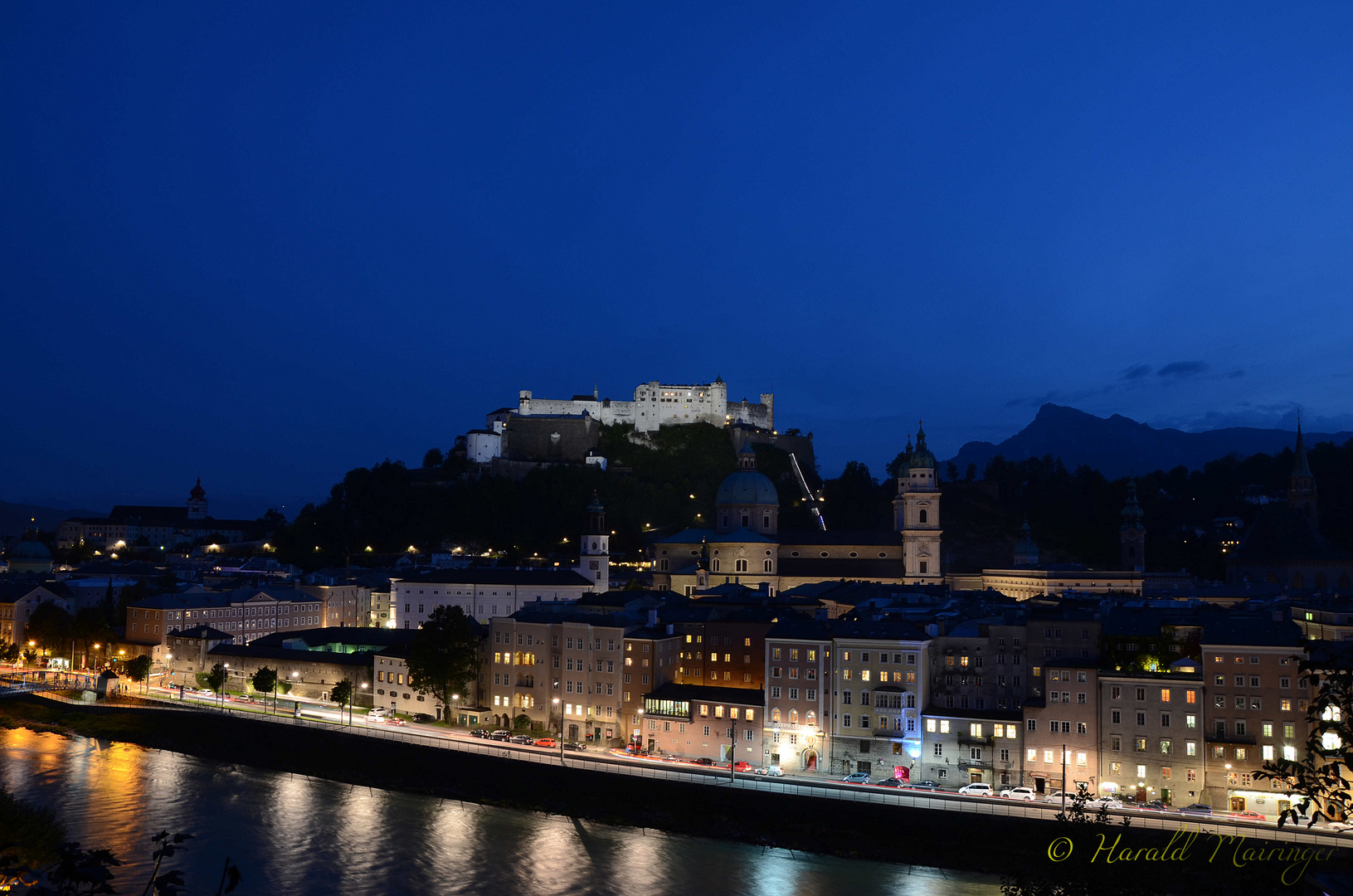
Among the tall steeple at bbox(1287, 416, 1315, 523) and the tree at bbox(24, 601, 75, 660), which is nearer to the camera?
the tree at bbox(24, 601, 75, 660)

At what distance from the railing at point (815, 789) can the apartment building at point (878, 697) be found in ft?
8.92

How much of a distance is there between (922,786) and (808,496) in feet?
179

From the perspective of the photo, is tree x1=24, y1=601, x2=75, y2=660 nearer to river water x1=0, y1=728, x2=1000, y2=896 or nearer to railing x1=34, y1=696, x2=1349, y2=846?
river water x1=0, y1=728, x2=1000, y2=896

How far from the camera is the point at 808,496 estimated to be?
8550 centimetres

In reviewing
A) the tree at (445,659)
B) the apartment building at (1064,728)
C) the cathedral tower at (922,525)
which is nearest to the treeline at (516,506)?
the cathedral tower at (922,525)

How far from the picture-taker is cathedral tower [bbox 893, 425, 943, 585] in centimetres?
6222

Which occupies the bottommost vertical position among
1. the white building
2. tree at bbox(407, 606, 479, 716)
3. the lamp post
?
the lamp post

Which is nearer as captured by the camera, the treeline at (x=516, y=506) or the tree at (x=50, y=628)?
the tree at (x=50, y=628)

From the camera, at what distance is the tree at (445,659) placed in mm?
40188

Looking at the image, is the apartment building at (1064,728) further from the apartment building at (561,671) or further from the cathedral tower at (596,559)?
the cathedral tower at (596,559)

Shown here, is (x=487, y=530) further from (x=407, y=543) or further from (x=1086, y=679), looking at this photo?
(x=1086, y=679)

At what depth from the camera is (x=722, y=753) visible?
3475 centimetres

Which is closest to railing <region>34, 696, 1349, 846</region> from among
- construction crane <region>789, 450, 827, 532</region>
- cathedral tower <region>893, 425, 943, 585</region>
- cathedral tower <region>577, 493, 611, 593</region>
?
cathedral tower <region>577, 493, 611, 593</region>

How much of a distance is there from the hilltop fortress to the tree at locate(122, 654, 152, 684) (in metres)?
45.2
